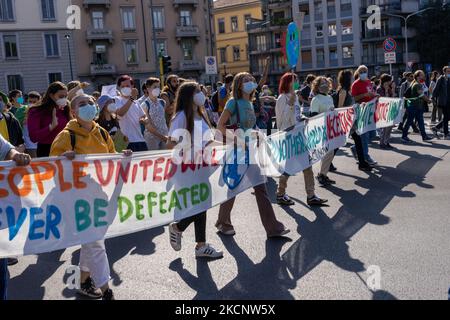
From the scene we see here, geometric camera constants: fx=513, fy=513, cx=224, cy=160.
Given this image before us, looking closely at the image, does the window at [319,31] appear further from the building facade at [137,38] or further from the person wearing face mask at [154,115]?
the person wearing face mask at [154,115]

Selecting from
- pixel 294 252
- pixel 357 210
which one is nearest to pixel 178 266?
pixel 294 252

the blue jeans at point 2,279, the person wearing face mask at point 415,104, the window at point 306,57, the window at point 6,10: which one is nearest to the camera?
the blue jeans at point 2,279

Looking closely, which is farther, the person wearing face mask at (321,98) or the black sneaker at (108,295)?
the person wearing face mask at (321,98)

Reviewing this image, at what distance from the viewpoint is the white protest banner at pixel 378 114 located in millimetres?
9992

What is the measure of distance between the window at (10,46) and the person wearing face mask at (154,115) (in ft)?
141

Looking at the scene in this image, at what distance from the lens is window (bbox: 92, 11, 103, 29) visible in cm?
4897

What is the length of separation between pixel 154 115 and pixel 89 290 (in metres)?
3.80

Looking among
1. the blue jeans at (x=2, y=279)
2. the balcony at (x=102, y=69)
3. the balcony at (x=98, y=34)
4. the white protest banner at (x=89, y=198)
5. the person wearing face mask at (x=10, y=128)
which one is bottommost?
the blue jeans at (x=2, y=279)

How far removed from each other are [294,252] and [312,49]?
5954cm

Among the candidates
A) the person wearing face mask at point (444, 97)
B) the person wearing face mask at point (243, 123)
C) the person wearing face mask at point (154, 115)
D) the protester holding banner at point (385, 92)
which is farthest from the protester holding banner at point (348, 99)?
the person wearing face mask at point (444, 97)

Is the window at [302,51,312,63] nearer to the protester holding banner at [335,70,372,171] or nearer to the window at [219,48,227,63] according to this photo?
the window at [219,48,227,63]

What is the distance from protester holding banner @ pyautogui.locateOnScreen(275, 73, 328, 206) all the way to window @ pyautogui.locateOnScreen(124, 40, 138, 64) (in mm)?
44554

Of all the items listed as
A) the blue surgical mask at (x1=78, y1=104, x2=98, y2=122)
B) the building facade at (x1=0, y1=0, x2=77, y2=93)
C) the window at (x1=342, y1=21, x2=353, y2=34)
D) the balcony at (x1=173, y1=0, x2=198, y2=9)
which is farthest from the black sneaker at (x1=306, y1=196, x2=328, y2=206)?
the window at (x1=342, y1=21, x2=353, y2=34)

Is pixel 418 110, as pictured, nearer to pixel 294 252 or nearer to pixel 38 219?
pixel 294 252
